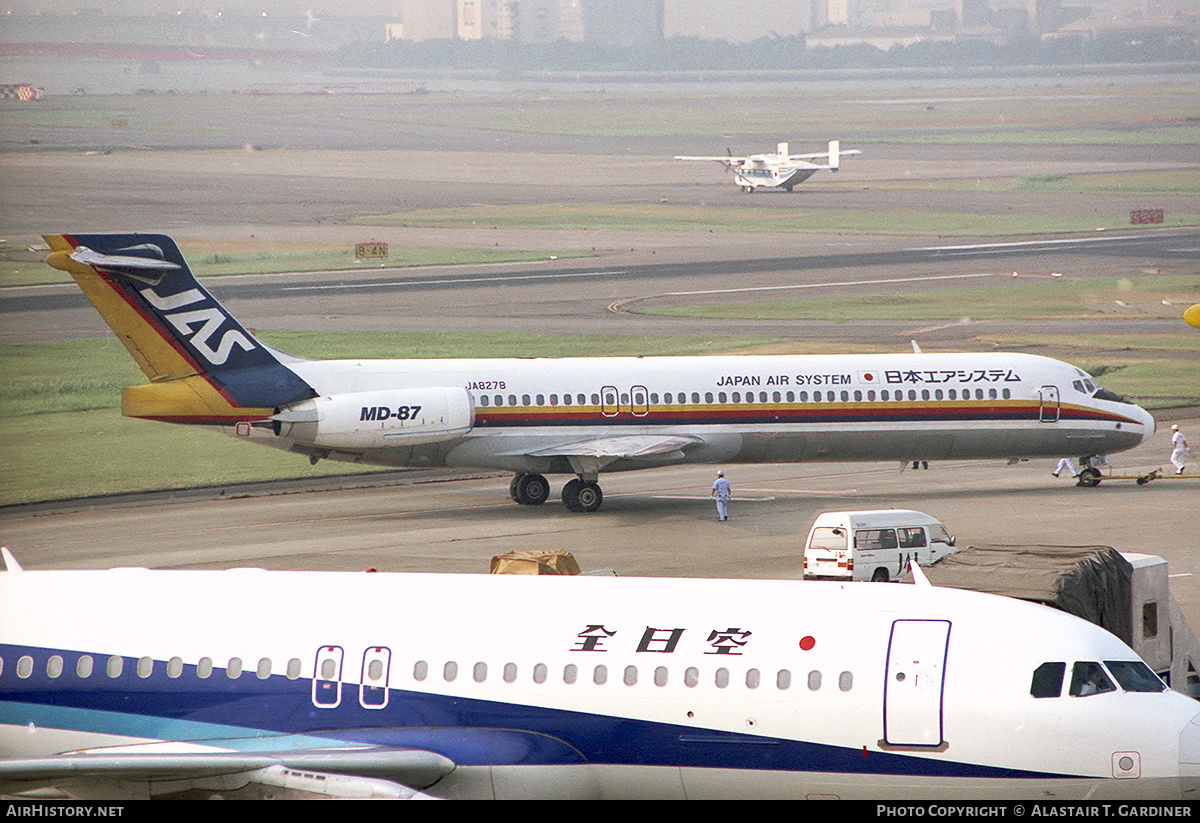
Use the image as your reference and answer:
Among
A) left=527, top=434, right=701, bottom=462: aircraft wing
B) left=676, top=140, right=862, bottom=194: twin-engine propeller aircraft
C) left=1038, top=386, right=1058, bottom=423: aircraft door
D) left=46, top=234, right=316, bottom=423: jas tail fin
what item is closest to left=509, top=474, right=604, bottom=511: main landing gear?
left=527, top=434, right=701, bottom=462: aircraft wing

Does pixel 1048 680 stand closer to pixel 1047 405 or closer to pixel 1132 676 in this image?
pixel 1132 676

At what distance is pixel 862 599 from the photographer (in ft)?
56.0

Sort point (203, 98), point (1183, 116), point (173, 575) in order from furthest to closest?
1. point (1183, 116)
2. point (203, 98)
3. point (173, 575)

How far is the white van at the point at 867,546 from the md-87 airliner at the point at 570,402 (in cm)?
942

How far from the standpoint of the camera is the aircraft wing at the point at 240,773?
15625 mm

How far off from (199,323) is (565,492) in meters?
11.4

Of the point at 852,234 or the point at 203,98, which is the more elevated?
the point at 203,98

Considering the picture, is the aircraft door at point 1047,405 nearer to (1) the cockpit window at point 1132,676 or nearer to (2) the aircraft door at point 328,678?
(1) the cockpit window at point 1132,676

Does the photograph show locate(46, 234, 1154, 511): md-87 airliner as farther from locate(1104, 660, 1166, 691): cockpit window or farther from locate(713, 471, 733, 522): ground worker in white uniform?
locate(1104, 660, 1166, 691): cockpit window

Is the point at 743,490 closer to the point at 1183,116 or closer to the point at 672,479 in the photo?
the point at 672,479

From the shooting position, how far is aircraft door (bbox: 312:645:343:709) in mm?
17281

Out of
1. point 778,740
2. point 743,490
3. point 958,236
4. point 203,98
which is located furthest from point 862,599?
point 203,98

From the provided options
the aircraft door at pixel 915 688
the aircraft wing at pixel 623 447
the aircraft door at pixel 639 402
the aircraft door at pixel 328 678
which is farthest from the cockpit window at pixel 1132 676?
the aircraft door at pixel 639 402
